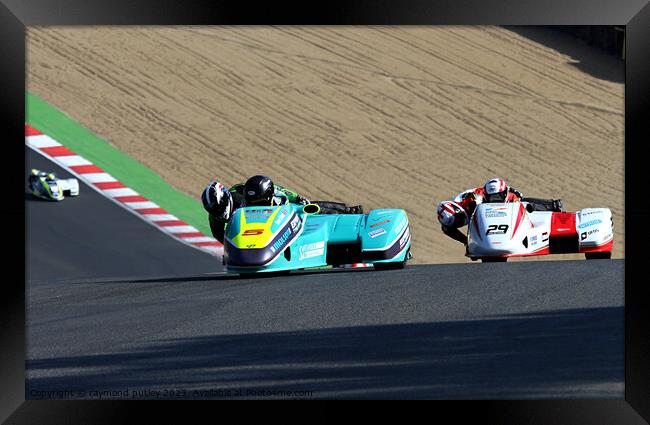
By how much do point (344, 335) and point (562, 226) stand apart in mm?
9178

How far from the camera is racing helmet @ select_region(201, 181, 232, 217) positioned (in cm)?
1525

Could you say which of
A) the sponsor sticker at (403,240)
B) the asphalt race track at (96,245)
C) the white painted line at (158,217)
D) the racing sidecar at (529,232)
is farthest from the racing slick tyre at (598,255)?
the white painted line at (158,217)

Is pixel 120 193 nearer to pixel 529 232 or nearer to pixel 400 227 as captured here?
pixel 529 232

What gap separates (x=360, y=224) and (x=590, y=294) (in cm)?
485

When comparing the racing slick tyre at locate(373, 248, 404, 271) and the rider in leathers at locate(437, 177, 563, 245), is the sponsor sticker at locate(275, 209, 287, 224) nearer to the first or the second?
the racing slick tyre at locate(373, 248, 404, 271)

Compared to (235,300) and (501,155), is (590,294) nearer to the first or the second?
(235,300)

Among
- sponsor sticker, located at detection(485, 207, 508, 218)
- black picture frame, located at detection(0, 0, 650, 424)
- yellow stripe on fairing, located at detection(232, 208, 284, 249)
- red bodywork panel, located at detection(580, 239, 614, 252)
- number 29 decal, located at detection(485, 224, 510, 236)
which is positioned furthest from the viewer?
red bodywork panel, located at detection(580, 239, 614, 252)

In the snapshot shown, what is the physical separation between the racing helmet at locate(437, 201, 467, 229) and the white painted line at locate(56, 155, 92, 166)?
11.1m

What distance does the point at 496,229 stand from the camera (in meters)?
17.1

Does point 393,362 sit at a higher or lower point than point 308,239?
lower

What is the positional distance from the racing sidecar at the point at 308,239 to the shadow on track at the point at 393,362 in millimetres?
5081

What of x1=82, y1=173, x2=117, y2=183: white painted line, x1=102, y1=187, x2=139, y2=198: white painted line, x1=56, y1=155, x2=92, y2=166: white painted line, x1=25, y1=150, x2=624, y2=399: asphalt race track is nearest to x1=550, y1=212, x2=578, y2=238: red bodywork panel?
x1=25, y1=150, x2=624, y2=399: asphalt race track

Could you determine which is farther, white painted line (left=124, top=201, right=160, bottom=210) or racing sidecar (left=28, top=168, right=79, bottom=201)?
white painted line (left=124, top=201, right=160, bottom=210)

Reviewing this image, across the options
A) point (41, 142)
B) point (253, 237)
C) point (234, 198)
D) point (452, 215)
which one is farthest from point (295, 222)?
point (41, 142)
